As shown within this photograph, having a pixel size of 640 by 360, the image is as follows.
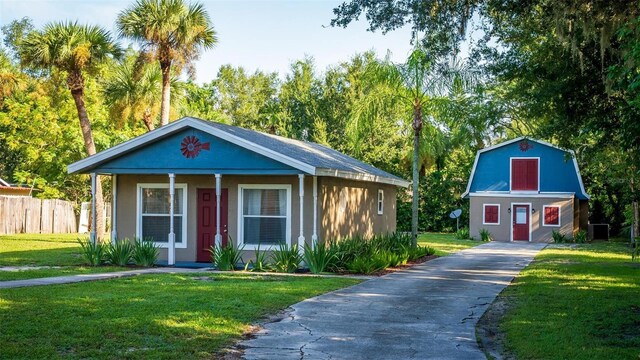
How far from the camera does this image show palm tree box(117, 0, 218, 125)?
84.5 ft

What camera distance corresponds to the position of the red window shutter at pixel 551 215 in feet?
116

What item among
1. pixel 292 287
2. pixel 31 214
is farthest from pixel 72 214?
pixel 292 287

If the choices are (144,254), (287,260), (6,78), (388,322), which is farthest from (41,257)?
(388,322)

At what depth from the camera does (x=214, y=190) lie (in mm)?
19234

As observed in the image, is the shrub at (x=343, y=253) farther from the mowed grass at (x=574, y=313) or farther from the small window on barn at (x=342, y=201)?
the mowed grass at (x=574, y=313)

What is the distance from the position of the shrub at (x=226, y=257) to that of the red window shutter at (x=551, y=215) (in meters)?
22.1

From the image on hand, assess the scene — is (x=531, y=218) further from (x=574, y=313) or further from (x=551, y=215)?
(x=574, y=313)

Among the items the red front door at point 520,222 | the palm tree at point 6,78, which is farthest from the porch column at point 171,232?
the red front door at point 520,222

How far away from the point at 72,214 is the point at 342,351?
3266 centimetres

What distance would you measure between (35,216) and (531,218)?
2474 centimetres

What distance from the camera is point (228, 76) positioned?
59.7 metres

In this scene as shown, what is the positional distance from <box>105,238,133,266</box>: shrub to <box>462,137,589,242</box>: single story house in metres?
22.5

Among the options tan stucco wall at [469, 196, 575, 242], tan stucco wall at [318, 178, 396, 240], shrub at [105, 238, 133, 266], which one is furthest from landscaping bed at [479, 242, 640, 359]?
tan stucco wall at [469, 196, 575, 242]

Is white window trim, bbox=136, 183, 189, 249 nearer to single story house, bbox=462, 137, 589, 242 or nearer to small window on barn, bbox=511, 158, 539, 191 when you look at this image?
single story house, bbox=462, 137, 589, 242
